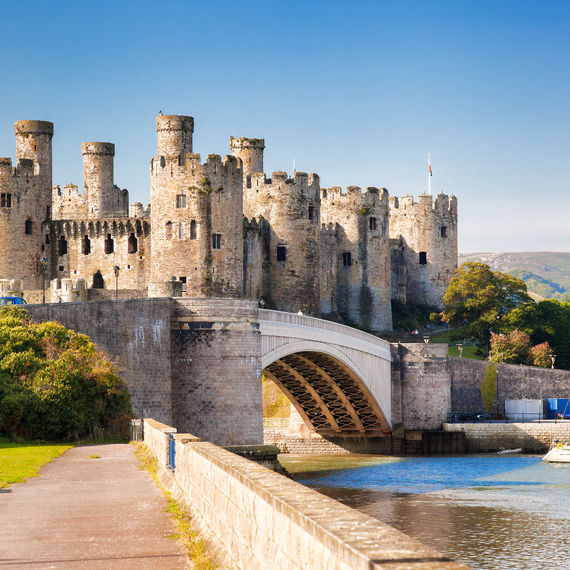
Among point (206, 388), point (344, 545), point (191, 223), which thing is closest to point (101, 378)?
point (206, 388)

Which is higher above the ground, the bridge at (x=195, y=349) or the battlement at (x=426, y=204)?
the battlement at (x=426, y=204)

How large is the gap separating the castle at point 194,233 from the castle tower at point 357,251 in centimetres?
7

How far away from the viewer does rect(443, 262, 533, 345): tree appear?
77.6m

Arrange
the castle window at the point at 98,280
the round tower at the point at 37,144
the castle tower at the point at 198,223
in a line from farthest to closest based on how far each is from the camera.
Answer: the round tower at the point at 37,144 → the castle window at the point at 98,280 → the castle tower at the point at 198,223

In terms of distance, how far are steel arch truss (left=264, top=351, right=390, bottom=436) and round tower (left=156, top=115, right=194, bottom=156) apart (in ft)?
54.8

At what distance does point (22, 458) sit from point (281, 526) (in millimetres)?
13302

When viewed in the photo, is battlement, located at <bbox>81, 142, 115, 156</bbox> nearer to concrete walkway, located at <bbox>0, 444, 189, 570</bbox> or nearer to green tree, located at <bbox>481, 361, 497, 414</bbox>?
green tree, located at <bbox>481, 361, 497, 414</bbox>

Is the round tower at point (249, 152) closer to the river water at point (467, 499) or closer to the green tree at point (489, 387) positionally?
the green tree at point (489, 387)

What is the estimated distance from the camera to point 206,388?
3694 centimetres

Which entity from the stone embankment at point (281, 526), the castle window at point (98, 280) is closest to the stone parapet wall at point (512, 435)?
the castle window at point (98, 280)

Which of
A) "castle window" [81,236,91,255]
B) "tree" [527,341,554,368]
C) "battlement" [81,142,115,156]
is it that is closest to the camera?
"castle window" [81,236,91,255]

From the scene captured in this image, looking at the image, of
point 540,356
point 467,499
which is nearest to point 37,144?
point 540,356

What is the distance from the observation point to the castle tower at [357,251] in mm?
77375

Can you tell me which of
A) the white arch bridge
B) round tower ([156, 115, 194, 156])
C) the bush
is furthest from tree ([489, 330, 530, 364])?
the bush
